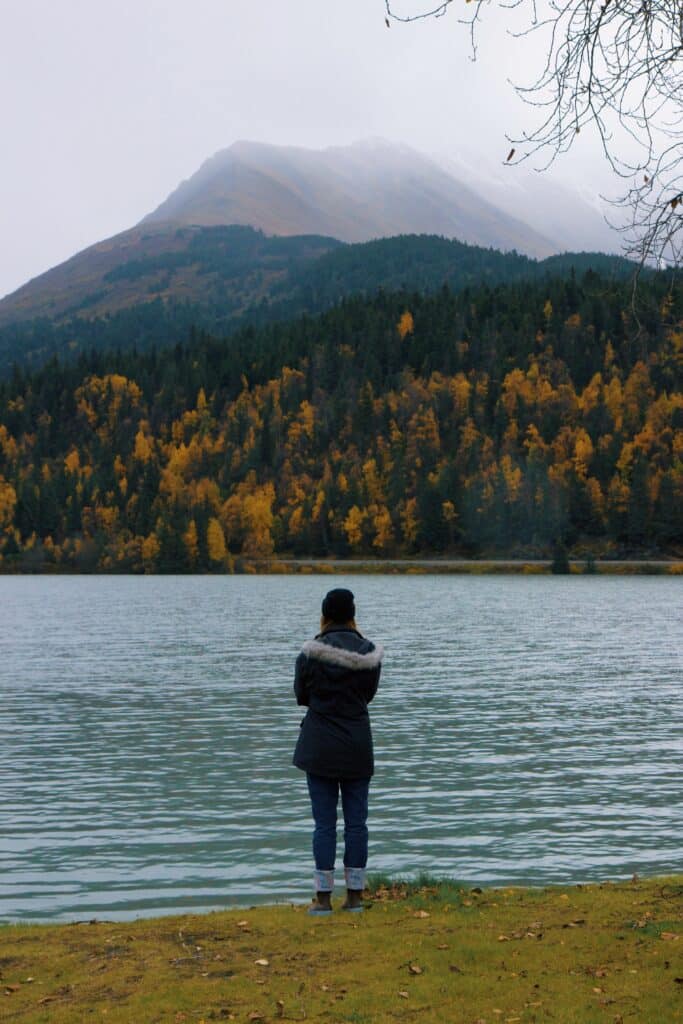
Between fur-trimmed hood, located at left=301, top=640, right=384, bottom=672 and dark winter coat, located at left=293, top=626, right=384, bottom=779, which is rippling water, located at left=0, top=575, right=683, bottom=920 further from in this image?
fur-trimmed hood, located at left=301, top=640, right=384, bottom=672

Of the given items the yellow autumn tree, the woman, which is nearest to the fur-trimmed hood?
the woman

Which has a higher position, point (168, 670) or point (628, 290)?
point (628, 290)

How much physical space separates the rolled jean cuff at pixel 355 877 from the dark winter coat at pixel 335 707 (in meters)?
1.14

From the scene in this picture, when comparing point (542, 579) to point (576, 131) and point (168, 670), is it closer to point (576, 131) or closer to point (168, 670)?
point (168, 670)

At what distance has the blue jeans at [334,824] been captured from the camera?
11570 millimetres

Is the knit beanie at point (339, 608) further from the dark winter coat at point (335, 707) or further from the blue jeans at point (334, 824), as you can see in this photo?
the blue jeans at point (334, 824)

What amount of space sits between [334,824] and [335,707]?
137cm

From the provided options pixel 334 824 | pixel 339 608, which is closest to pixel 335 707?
pixel 339 608

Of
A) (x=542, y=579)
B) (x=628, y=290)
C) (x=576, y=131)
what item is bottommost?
(x=542, y=579)

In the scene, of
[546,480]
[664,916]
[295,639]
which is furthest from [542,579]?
[664,916]

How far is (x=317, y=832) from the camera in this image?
38.8 ft

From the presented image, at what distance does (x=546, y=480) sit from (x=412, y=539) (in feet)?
87.3

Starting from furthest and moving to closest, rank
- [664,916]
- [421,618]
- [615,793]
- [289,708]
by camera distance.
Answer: [421,618], [289,708], [615,793], [664,916]

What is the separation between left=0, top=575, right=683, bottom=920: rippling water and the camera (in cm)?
1692
